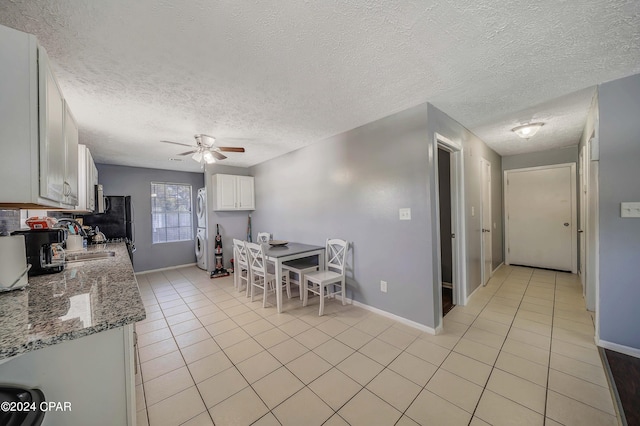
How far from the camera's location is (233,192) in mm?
5090

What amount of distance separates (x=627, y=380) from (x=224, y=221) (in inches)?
228

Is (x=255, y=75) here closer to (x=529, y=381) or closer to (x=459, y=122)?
(x=459, y=122)

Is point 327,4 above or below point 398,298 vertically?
above

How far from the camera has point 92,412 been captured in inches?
37.1

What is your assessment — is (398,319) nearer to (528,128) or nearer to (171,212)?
(528,128)

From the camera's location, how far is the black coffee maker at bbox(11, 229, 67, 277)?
159 cm

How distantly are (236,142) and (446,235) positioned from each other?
375 centimetres

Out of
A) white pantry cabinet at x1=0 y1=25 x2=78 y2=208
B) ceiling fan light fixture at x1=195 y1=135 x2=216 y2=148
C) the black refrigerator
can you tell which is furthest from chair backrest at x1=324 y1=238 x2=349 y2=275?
the black refrigerator

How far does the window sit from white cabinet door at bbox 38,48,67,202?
4677 millimetres

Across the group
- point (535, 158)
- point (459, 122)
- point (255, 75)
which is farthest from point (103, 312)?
point (535, 158)

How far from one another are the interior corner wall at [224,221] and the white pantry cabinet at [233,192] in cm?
17

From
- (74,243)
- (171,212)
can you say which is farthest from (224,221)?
(74,243)

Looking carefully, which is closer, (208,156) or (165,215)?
(208,156)

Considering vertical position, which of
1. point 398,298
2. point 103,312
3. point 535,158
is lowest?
point 398,298
